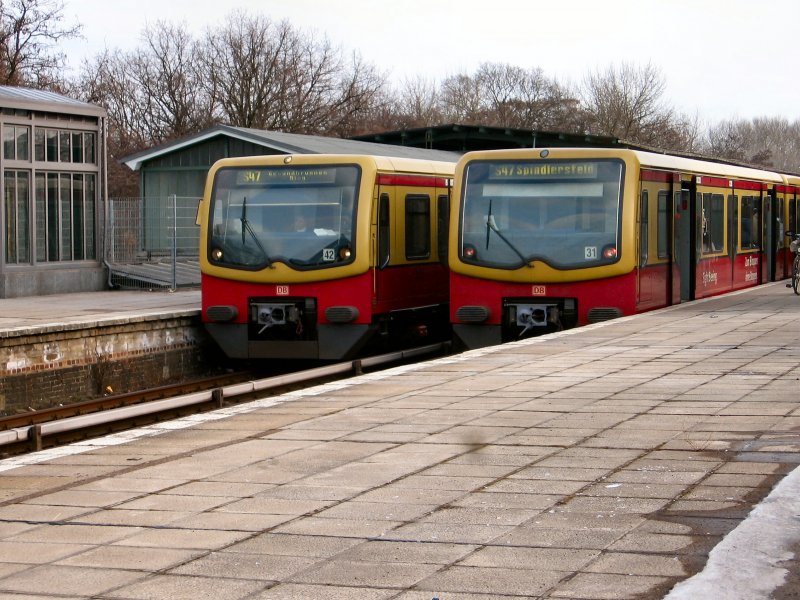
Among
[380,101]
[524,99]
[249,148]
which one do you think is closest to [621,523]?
[249,148]

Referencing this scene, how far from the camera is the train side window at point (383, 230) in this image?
59.8 ft

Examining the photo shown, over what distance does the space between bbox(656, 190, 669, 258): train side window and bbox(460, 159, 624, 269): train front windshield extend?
1840mm

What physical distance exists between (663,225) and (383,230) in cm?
407

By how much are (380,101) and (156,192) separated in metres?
45.1

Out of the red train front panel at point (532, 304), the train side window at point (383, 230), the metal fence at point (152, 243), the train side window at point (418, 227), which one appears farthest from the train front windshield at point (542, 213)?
the metal fence at point (152, 243)

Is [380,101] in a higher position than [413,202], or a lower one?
higher

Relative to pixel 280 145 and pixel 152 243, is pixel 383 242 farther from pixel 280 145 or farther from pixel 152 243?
pixel 280 145

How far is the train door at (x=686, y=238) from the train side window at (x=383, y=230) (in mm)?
4567

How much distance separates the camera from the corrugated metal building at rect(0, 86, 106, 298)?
24266 mm

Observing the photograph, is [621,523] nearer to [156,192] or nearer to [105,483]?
[105,483]

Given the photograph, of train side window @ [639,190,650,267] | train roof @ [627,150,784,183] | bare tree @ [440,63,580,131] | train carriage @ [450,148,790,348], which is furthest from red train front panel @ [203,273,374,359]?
bare tree @ [440,63,580,131]

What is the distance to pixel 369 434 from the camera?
915 cm

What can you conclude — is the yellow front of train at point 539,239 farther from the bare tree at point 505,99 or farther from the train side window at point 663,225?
the bare tree at point 505,99

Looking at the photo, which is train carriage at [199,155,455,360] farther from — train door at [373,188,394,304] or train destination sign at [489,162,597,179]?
train destination sign at [489,162,597,179]
